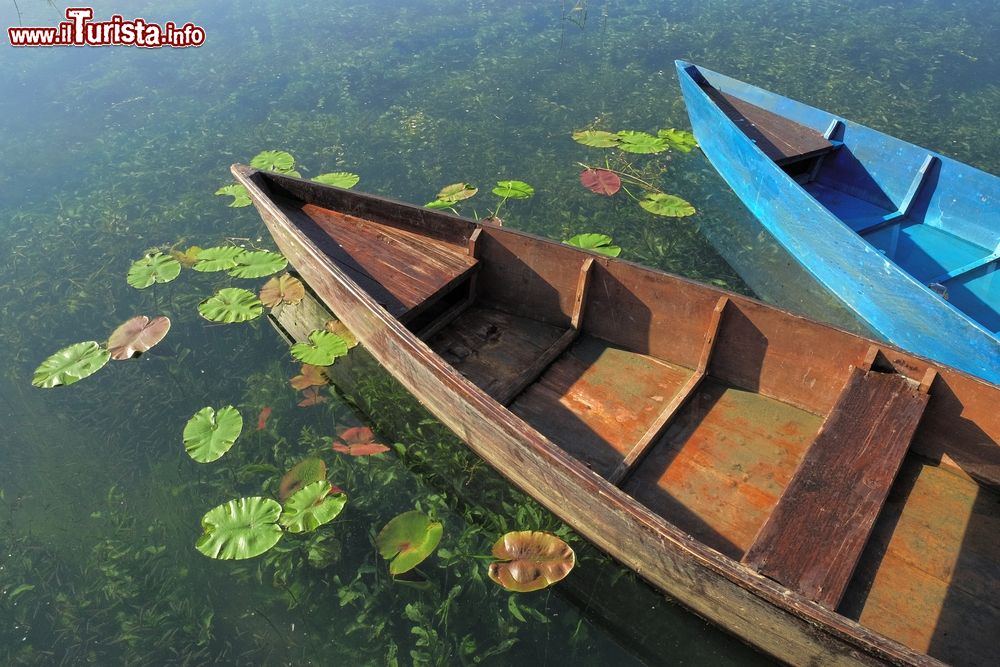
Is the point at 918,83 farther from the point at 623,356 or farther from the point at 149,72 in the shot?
the point at 149,72

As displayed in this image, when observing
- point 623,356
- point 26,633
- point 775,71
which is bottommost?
point 26,633

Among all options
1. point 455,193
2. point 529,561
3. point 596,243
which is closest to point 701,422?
point 529,561

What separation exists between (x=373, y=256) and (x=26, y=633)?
432cm

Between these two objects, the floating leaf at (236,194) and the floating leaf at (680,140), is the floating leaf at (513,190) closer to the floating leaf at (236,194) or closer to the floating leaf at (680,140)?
the floating leaf at (680,140)

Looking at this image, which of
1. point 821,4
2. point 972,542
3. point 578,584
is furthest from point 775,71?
point 578,584

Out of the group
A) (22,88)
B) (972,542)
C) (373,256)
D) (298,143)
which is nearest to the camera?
(972,542)

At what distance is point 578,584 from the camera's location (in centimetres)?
527

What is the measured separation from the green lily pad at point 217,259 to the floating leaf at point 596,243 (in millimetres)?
4097

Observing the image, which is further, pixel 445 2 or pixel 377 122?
pixel 445 2

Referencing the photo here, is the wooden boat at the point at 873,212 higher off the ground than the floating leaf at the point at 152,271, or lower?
higher

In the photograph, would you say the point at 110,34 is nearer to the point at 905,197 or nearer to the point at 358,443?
the point at 358,443

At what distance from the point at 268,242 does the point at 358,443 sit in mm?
3774

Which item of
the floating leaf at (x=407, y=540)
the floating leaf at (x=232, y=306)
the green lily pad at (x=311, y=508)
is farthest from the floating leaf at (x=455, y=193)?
the floating leaf at (x=407, y=540)

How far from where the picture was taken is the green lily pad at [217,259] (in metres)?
7.84
